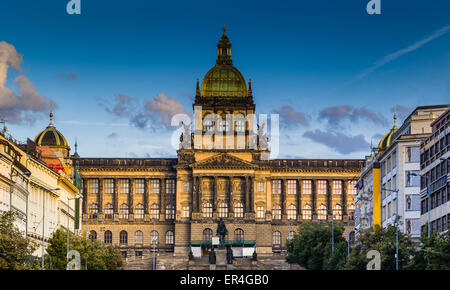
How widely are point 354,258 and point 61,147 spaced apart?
113 m

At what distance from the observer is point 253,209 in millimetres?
198375

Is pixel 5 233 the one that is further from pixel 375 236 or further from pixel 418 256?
pixel 375 236

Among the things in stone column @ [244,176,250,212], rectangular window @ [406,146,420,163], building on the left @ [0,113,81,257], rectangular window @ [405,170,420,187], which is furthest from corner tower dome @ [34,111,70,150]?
Answer: rectangular window @ [405,170,420,187]

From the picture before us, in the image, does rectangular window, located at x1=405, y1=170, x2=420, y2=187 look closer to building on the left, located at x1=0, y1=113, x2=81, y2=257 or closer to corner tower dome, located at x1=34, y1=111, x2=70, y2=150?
building on the left, located at x1=0, y1=113, x2=81, y2=257

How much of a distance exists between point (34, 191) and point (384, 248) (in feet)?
165

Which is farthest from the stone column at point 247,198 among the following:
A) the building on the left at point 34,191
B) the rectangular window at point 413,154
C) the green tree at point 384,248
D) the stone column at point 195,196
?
the green tree at point 384,248

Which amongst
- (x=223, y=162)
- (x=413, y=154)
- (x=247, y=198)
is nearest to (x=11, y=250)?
(x=413, y=154)

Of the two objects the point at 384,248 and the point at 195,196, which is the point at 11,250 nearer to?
the point at 384,248

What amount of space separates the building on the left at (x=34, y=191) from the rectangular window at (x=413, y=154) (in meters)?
37.5

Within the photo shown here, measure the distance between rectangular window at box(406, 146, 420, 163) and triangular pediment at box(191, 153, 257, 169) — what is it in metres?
89.3

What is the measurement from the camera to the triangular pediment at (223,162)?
19800 centimetres
